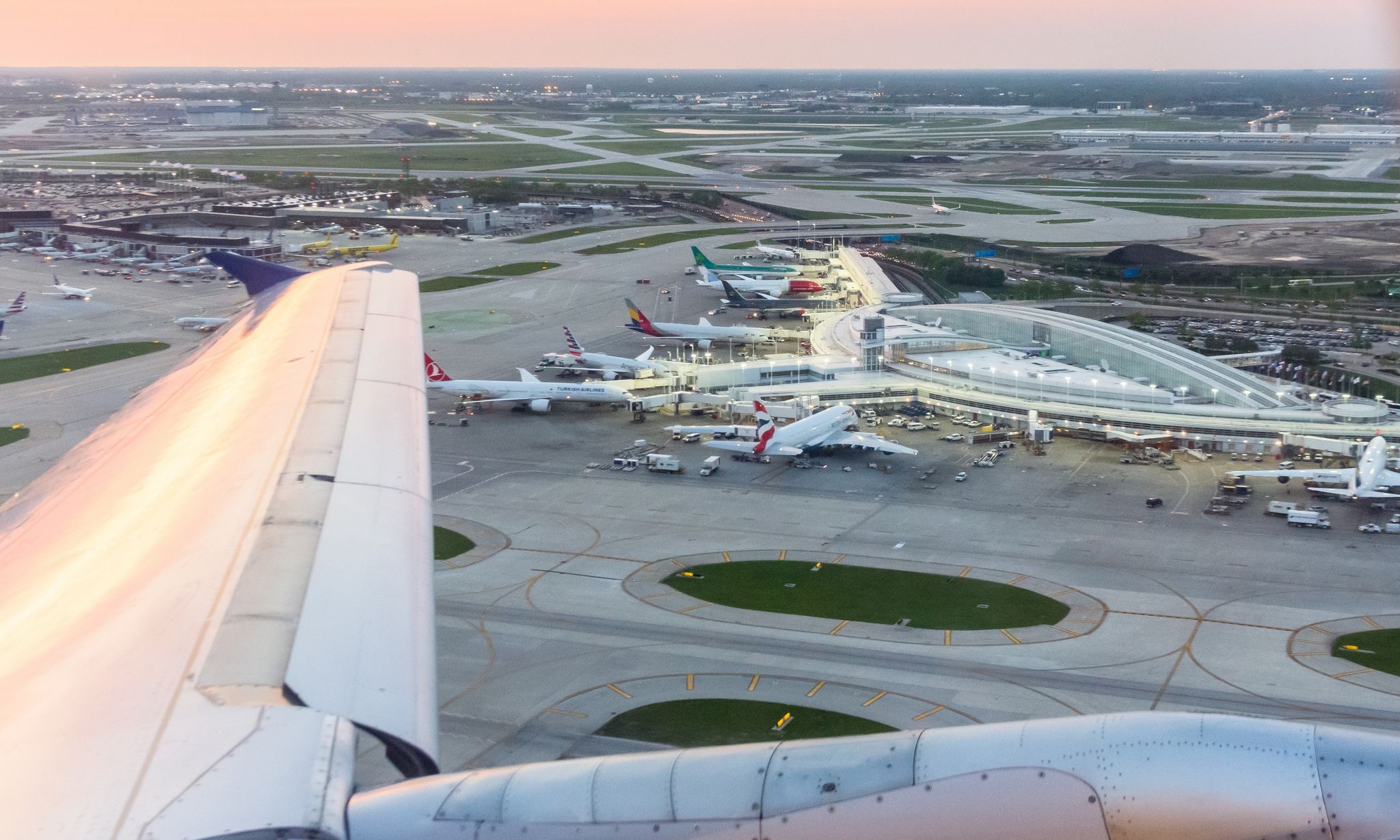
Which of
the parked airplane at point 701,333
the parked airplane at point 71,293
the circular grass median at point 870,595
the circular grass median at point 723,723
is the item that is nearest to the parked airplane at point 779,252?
the parked airplane at point 701,333

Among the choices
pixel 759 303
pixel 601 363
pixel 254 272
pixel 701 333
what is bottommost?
pixel 601 363

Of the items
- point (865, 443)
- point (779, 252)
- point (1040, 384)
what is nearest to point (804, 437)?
point (865, 443)

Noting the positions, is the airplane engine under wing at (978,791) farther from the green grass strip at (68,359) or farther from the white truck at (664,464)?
the green grass strip at (68,359)

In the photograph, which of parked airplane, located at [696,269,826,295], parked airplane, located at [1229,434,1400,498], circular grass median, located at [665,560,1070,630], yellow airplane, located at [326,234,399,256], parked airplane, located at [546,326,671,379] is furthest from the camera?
yellow airplane, located at [326,234,399,256]

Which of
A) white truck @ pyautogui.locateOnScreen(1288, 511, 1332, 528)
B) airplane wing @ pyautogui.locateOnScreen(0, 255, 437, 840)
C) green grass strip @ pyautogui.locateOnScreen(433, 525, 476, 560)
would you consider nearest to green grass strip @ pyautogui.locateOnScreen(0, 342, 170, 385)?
green grass strip @ pyautogui.locateOnScreen(433, 525, 476, 560)

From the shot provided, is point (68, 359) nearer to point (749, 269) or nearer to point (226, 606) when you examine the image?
point (749, 269)

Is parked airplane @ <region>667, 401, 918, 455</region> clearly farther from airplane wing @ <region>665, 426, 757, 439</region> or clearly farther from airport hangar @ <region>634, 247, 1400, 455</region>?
airport hangar @ <region>634, 247, 1400, 455</region>
